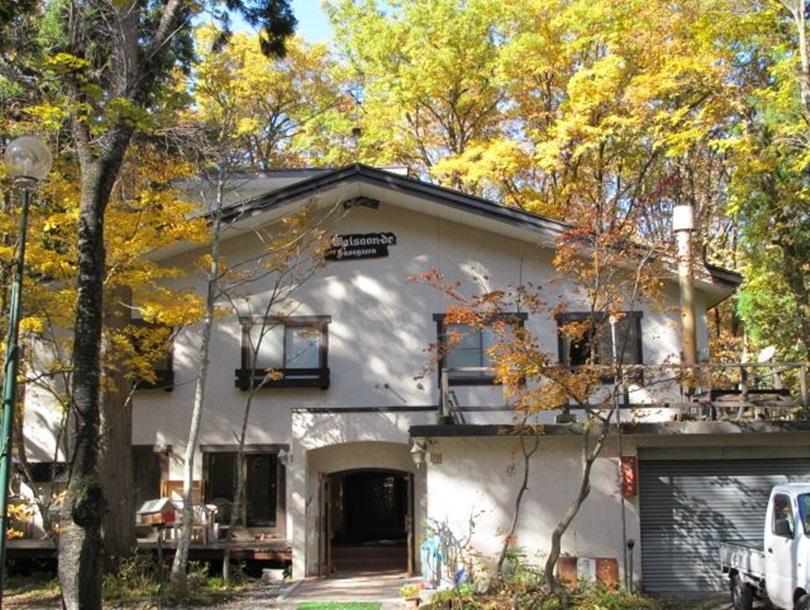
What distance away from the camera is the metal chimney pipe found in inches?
691

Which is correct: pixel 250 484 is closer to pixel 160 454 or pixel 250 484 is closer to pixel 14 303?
pixel 160 454

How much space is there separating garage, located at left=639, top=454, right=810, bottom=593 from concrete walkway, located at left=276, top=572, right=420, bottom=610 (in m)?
4.45

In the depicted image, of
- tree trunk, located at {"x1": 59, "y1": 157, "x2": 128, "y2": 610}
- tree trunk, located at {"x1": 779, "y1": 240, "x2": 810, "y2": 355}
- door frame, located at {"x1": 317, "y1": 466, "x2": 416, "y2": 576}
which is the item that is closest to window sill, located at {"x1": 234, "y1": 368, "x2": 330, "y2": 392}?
door frame, located at {"x1": 317, "y1": 466, "x2": 416, "y2": 576}

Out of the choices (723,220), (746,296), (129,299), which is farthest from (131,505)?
(723,220)

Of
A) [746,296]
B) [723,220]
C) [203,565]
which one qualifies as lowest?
[203,565]

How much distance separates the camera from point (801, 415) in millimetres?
16250

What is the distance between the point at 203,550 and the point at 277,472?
2.33m

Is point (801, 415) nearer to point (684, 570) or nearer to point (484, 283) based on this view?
point (684, 570)

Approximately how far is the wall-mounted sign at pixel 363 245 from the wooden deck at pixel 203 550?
6.48 meters

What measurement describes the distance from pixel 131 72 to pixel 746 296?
1903cm

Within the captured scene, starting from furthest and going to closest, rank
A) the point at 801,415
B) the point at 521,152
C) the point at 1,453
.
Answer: the point at 521,152 → the point at 801,415 → the point at 1,453

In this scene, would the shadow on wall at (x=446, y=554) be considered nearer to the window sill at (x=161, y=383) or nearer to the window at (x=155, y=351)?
the window at (x=155, y=351)

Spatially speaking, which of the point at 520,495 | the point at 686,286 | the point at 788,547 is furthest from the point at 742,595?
the point at 686,286

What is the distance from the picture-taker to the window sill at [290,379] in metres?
18.8
